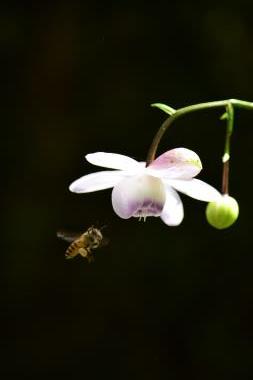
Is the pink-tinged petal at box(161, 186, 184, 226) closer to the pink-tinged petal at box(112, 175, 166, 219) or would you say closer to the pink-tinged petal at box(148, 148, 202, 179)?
the pink-tinged petal at box(112, 175, 166, 219)

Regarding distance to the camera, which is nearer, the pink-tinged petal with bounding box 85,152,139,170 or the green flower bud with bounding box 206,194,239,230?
the pink-tinged petal with bounding box 85,152,139,170

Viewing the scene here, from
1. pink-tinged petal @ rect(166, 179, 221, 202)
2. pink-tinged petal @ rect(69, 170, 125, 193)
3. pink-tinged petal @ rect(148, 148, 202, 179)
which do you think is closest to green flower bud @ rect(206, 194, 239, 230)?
pink-tinged petal @ rect(166, 179, 221, 202)

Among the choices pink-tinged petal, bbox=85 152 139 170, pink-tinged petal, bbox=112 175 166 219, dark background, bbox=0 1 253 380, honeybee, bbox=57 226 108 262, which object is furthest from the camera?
dark background, bbox=0 1 253 380

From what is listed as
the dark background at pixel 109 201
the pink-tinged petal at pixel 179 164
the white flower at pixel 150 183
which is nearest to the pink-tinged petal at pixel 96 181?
the white flower at pixel 150 183

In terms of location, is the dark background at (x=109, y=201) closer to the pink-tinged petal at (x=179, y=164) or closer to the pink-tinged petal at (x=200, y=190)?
the pink-tinged petal at (x=200, y=190)

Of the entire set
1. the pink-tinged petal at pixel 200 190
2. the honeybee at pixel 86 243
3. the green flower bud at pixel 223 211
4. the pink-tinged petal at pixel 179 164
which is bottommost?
the honeybee at pixel 86 243

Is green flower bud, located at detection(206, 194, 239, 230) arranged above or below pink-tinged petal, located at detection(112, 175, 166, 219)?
Answer: below
